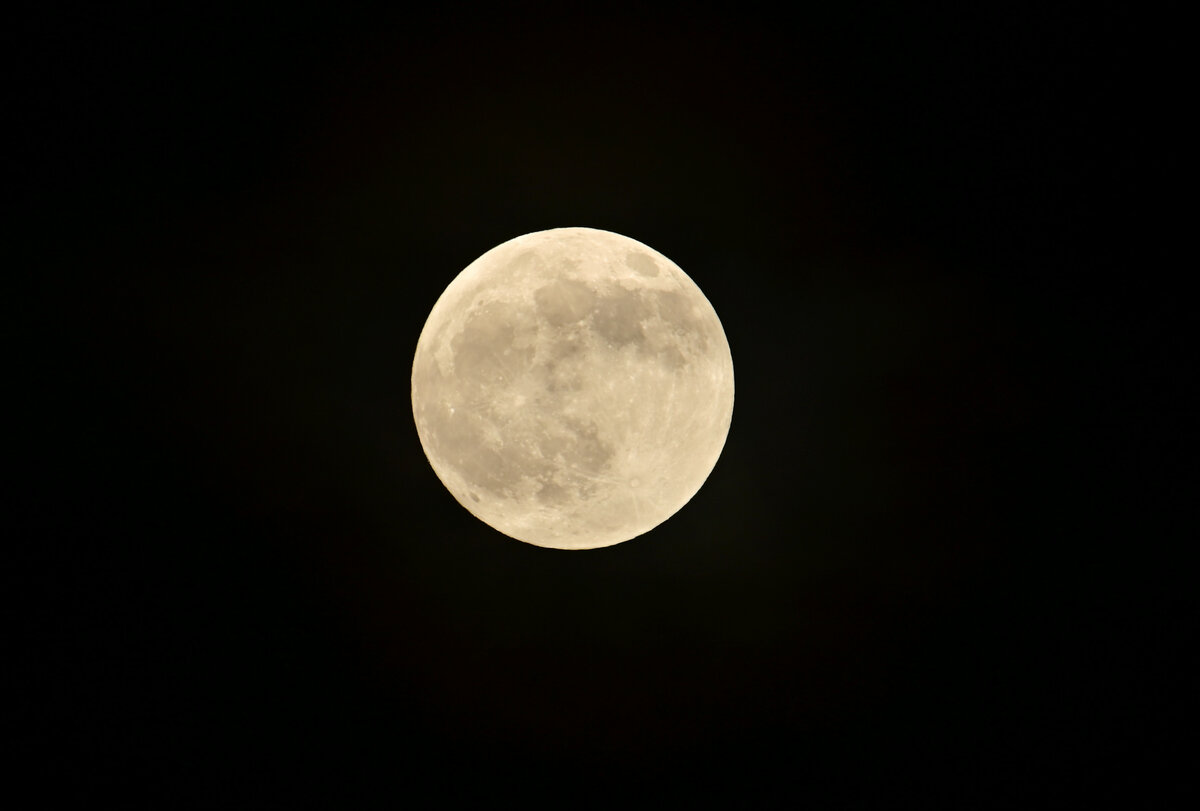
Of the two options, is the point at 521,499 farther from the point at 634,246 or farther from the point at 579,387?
the point at 634,246

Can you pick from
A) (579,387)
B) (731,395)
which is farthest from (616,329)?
(731,395)

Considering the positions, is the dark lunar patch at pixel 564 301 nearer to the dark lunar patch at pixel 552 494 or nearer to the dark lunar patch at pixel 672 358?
the dark lunar patch at pixel 672 358

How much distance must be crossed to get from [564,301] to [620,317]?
181 millimetres

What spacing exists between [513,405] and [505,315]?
29 centimetres

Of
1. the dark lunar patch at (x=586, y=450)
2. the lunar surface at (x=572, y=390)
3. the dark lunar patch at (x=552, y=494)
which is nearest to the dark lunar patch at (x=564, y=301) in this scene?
the lunar surface at (x=572, y=390)

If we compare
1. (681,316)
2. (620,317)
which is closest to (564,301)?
(620,317)

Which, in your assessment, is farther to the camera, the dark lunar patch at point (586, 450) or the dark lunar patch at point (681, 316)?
the dark lunar patch at point (681, 316)

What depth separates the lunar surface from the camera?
7.19 feet

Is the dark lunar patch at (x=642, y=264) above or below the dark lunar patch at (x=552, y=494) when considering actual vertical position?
above

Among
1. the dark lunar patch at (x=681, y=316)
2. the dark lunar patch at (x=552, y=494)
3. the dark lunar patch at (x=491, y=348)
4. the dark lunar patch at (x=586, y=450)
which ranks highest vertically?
the dark lunar patch at (x=681, y=316)

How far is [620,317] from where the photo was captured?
7.36 feet

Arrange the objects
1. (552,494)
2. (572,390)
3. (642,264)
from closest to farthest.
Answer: (572,390)
(552,494)
(642,264)

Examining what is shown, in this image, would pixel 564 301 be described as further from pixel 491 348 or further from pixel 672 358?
pixel 672 358

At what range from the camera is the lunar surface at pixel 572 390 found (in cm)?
219
